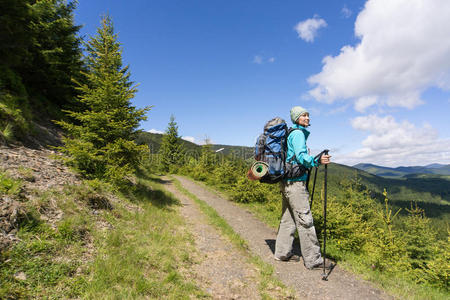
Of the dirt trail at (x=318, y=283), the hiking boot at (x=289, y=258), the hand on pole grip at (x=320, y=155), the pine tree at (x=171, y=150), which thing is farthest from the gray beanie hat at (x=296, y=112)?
the pine tree at (x=171, y=150)

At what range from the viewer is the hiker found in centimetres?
409

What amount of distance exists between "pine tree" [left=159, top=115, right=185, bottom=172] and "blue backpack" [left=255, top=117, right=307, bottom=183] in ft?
104

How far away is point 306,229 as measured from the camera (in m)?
4.13

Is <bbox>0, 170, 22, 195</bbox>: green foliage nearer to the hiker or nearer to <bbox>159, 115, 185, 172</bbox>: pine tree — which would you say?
the hiker

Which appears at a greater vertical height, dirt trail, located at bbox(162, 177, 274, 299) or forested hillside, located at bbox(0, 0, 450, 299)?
forested hillside, located at bbox(0, 0, 450, 299)

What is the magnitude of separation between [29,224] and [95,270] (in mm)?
1396

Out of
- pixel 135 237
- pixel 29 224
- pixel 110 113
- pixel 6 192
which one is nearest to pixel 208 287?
pixel 135 237

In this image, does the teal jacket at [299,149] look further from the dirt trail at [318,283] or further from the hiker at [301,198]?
the dirt trail at [318,283]

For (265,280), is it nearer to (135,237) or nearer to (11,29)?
(135,237)

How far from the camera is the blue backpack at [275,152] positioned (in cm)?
425

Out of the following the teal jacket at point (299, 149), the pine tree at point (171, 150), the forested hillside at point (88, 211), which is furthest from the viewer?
the pine tree at point (171, 150)

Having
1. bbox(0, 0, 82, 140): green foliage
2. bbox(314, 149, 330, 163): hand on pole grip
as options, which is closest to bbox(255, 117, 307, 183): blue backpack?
bbox(314, 149, 330, 163): hand on pole grip

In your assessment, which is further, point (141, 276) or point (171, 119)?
point (171, 119)

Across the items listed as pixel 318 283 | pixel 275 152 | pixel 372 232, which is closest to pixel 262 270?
pixel 318 283
